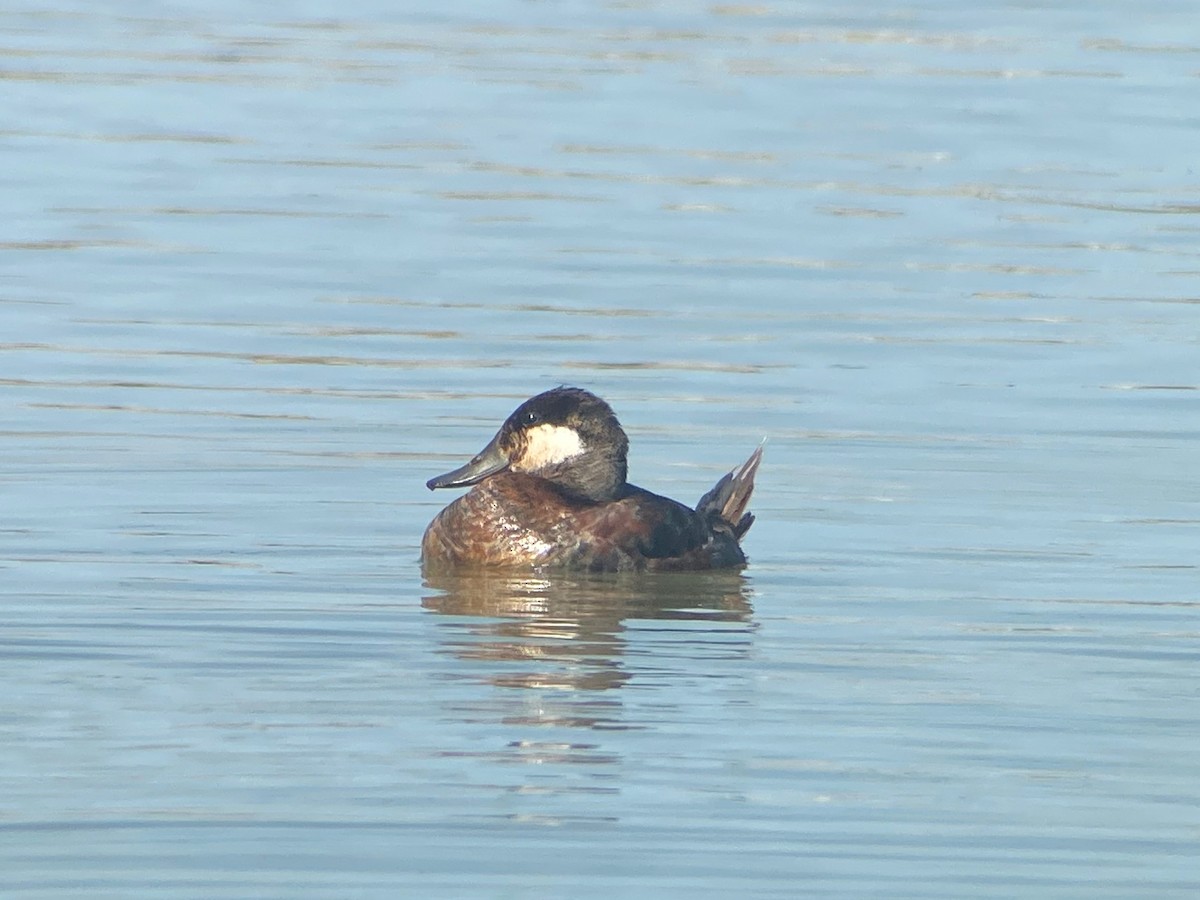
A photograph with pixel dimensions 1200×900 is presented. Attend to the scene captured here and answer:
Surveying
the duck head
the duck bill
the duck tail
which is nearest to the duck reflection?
the duck tail

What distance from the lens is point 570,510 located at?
32.3ft

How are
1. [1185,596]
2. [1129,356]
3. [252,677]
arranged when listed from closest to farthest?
[252,677], [1185,596], [1129,356]

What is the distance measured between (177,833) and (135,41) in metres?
17.8

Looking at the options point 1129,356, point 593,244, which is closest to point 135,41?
point 593,244

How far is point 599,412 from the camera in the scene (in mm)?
9961

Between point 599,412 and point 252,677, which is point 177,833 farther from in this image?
point 599,412

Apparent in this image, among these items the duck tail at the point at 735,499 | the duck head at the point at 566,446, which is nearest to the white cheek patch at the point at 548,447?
the duck head at the point at 566,446

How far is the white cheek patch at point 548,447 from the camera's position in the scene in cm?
1005

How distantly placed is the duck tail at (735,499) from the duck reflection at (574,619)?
0.41m

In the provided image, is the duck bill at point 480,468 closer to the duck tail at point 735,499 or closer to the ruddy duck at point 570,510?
the ruddy duck at point 570,510

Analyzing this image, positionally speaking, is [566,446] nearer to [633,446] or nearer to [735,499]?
[735,499]

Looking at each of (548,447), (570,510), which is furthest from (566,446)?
(570,510)

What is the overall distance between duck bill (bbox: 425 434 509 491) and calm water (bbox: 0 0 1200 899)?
0.90 feet

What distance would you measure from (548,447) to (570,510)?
14.6 inches
